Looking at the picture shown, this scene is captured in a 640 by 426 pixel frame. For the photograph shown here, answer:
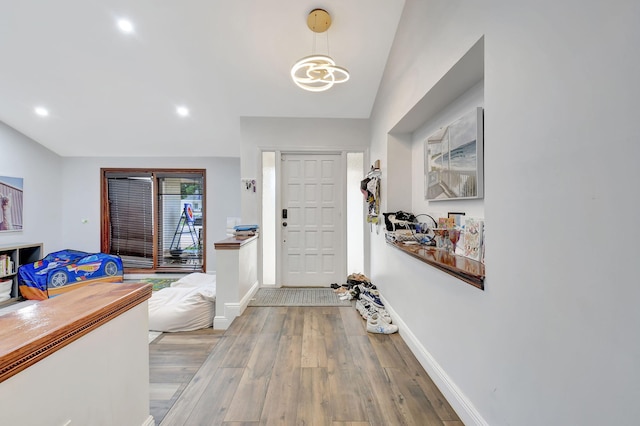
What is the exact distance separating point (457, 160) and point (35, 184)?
250 inches

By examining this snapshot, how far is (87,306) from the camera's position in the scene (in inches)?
38.1

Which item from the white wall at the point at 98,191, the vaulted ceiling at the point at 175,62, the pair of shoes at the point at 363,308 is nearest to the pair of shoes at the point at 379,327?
the pair of shoes at the point at 363,308

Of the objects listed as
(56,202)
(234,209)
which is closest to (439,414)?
(234,209)

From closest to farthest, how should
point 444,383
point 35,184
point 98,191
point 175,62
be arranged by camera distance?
point 444,383, point 175,62, point 35,184, point 98,191

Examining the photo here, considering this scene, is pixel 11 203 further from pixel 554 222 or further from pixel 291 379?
pixel 554 222

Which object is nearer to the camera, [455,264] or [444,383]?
[455,264]

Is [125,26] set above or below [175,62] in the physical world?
above

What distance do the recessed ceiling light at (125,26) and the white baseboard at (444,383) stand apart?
3812 millimetres

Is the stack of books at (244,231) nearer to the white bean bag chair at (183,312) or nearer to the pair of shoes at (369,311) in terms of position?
the white bean bag chair at (183,312)

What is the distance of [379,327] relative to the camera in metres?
2.43

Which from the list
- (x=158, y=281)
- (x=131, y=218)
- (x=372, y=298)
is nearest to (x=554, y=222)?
(x=372, y=298)

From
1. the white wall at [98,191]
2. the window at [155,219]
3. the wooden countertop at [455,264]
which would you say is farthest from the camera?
the window at [155,219]

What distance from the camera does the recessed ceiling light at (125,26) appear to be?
248 centimetres

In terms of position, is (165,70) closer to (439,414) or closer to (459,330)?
(459,330)
